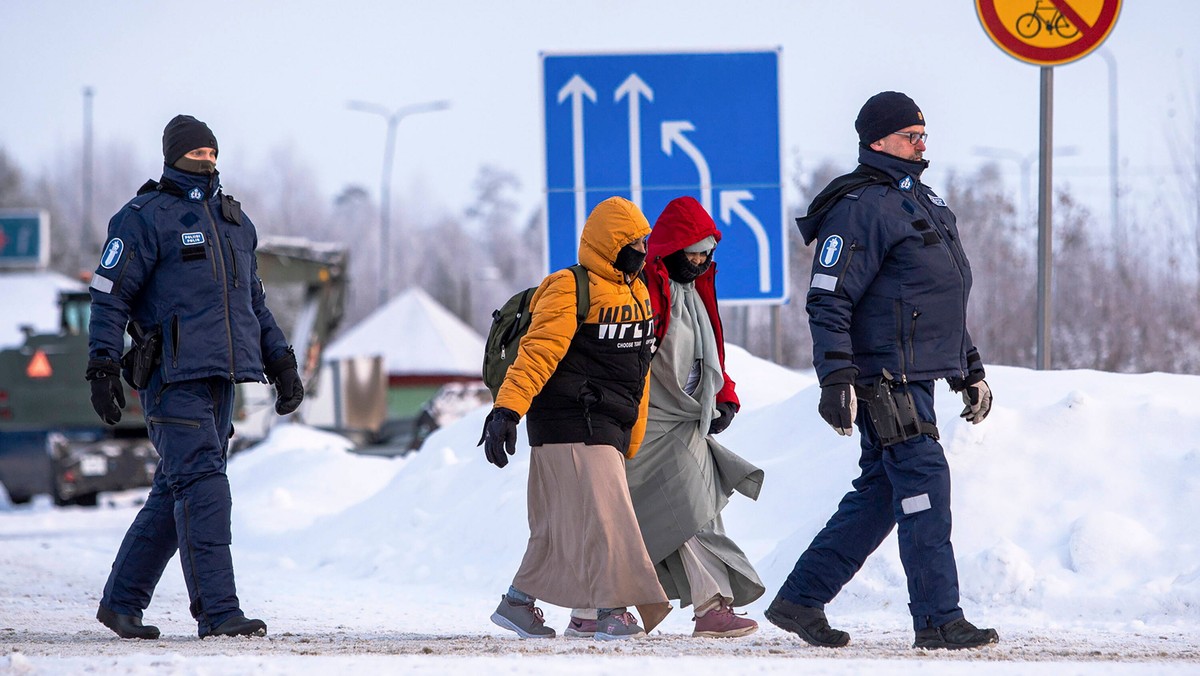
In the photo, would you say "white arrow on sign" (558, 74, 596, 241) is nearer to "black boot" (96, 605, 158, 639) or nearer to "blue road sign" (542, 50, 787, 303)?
"blue road sign" (542, 50, 787, 303)

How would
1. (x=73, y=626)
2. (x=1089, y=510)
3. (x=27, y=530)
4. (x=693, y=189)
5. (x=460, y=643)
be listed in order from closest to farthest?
(x=460, y=643)
(x=73, y=626)
(x=1089, y=510)
(x=693, y=189)
(x=27, y=530)

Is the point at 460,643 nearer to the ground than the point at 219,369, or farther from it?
nearer to the ground

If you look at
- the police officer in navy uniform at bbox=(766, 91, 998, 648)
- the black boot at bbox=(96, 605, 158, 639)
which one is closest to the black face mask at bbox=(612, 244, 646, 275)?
the police officer in navy uniform at bbox=(766, 91, 998, 648)

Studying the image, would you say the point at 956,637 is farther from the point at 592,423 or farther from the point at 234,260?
the point at 234,260

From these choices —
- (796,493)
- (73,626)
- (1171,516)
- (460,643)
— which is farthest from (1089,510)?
(73,626)

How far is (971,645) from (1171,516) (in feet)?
7.47

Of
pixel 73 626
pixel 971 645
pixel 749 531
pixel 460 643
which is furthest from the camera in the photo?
pixel 749 531

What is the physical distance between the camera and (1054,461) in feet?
24.1

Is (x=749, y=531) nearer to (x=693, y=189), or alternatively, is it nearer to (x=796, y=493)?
(x=796, y=493)

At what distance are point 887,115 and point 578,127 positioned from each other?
186 inches

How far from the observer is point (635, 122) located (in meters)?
9.91

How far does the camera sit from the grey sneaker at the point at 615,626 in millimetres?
5516

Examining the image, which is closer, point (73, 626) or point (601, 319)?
point (601, 319)

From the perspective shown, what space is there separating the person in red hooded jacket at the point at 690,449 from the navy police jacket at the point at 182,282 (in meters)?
1.50
